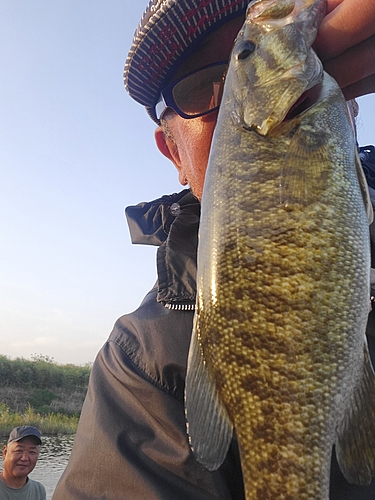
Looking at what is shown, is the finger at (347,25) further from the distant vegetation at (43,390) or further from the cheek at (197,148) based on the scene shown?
the distant vegetation at (43,390)

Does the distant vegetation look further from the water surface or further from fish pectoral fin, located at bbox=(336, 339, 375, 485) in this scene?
fish pectoral fin, located at bbox=(336, 339, 375, 485)

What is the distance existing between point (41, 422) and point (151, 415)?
23.0m

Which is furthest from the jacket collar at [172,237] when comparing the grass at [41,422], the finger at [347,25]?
the grass at [41,422]

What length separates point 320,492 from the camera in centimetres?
127

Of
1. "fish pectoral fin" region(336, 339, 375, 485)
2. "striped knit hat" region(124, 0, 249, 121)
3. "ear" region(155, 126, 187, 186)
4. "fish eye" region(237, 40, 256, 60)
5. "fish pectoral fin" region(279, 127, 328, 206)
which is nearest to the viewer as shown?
"fish pectoral fin" region(336, 339, 375, 485)

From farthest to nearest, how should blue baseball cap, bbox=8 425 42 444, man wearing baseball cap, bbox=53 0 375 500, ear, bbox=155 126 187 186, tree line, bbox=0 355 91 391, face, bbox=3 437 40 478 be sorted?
tree line, bbox=0 355 91 391 → blue baseball cap, bbox=8 425 42 444 → face, bbox=3 437 40 478 → ear, bbox=155 126 187 186 → man wearing baseball cap, bbox=53 0 375 500

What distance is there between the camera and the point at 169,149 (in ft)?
10.1

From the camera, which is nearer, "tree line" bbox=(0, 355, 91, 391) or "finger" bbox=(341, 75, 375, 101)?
"finger" bbox=(341, 75, 375, 101)

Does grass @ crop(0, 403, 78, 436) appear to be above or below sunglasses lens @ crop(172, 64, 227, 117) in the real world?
below

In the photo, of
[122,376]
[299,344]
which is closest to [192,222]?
[122,376]

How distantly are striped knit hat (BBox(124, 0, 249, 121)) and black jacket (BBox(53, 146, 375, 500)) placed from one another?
0.89m

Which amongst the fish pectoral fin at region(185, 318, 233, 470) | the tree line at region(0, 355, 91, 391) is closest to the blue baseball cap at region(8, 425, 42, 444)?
the fish pectoral fin at region(185, 318, 233, 470)

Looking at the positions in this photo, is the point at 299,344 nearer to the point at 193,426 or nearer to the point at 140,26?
the point at 193,426

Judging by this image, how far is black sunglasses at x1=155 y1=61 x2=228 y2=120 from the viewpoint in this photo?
96.0 inches
